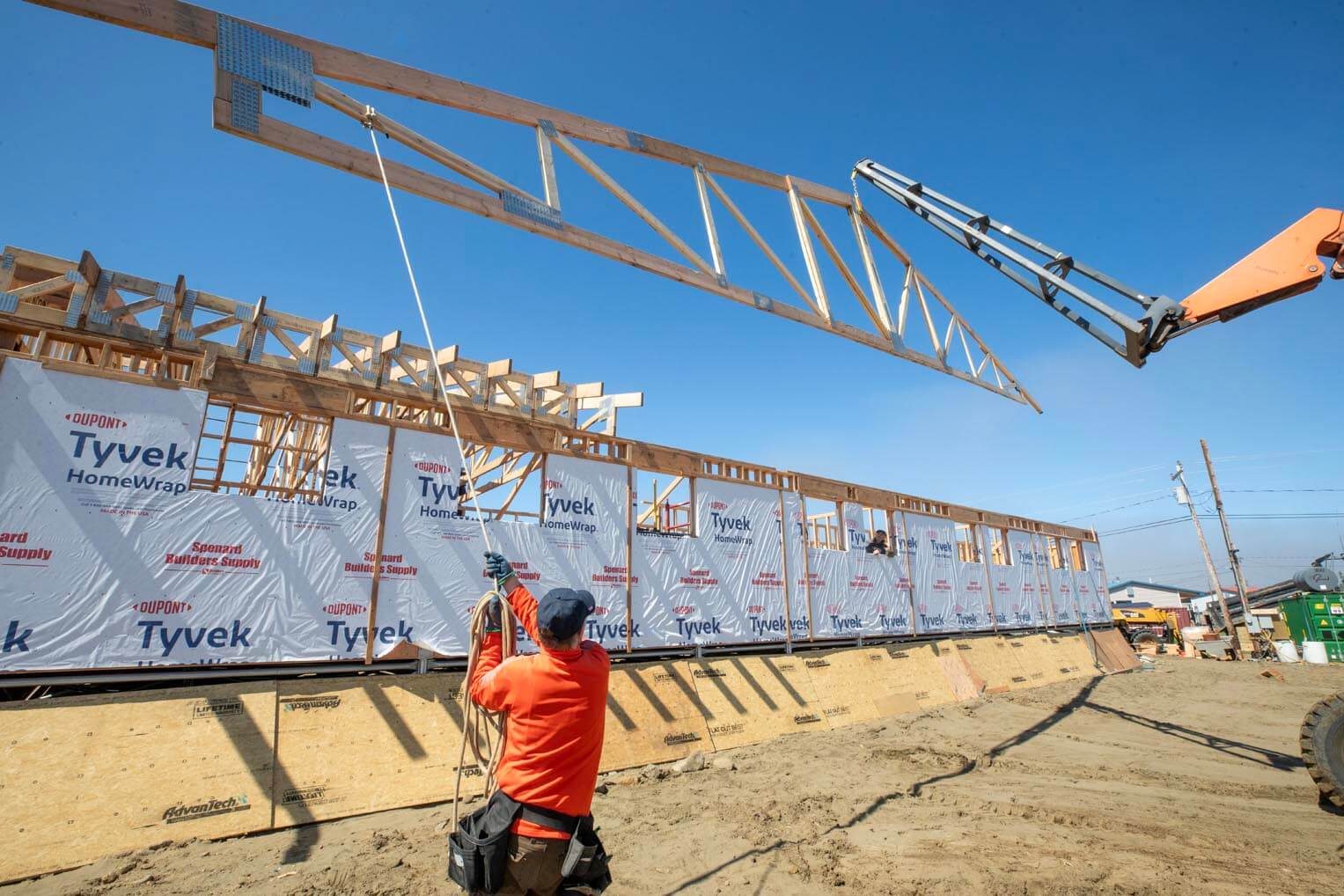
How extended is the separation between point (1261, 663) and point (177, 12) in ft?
99.1

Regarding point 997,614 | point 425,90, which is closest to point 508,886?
point 425,90

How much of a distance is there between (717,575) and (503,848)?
26.6ft

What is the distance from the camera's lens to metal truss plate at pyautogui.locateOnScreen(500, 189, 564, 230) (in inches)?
197

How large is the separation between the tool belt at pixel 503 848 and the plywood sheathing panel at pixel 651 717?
514 centimetres

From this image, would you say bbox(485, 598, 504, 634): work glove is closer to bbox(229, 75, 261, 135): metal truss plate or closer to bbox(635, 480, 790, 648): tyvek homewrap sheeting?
bbox(229, 75, 261, 135): metal truss plate

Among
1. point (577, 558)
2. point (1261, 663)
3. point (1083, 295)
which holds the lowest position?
point (1261, 663)

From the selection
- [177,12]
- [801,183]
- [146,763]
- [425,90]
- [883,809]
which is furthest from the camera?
[801,183]

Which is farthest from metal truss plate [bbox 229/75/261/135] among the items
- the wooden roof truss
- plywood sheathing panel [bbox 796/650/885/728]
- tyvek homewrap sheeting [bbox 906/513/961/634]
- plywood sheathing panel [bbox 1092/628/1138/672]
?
plywood sheathing panel [bbox 1092/628/1138/672]

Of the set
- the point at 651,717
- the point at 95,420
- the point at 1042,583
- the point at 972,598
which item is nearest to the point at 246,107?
the point at 95,420

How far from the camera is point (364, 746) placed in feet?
21.4

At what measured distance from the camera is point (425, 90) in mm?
4789

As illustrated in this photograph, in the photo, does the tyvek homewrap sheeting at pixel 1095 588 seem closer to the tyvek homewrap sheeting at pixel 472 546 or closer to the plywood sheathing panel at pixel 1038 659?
the plywood sheathing panel at pixel 1038 659

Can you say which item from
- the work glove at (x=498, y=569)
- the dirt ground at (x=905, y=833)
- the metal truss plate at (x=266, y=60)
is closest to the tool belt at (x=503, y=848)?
the work glove at (x=498, y=569)

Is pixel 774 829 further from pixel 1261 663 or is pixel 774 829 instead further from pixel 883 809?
pixel 1261 663
